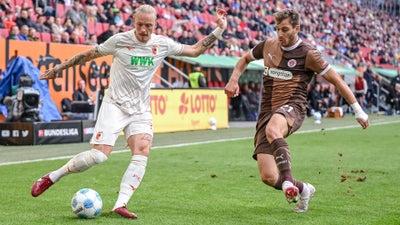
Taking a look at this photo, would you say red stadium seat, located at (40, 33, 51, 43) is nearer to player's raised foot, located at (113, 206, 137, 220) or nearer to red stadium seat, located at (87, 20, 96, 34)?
red stadium seat, located at (87, 20, 96, 34)

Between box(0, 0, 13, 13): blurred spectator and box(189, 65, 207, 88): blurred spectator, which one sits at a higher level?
box(0, 0, 13, 13): blurred spectator

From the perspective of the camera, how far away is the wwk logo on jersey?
28.5 feet

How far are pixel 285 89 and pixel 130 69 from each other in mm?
1669

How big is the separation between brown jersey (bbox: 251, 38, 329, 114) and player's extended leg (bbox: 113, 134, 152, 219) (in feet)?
4.58

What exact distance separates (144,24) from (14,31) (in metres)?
14.5

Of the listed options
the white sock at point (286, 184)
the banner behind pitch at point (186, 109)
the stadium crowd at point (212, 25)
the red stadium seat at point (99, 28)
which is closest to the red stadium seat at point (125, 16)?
the stadium crowd at point (212, 25)

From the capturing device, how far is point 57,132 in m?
19.4

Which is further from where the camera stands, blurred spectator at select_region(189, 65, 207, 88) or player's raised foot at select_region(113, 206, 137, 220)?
blurred spectator at select_region(189, 65, 207, 88)

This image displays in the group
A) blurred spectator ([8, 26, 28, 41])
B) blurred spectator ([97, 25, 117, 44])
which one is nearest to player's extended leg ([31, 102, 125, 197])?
blurred spectator ([8, 26, 28, 41])

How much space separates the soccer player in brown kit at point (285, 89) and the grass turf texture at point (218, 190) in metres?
0.53

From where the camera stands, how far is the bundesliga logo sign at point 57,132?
19062 mm

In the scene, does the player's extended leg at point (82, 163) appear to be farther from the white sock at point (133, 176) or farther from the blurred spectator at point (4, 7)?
the blurred spectator at point (4, 7)

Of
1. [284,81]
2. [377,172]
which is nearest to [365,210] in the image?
[284,81]

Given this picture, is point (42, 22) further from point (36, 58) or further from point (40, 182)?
point (40, 182)
